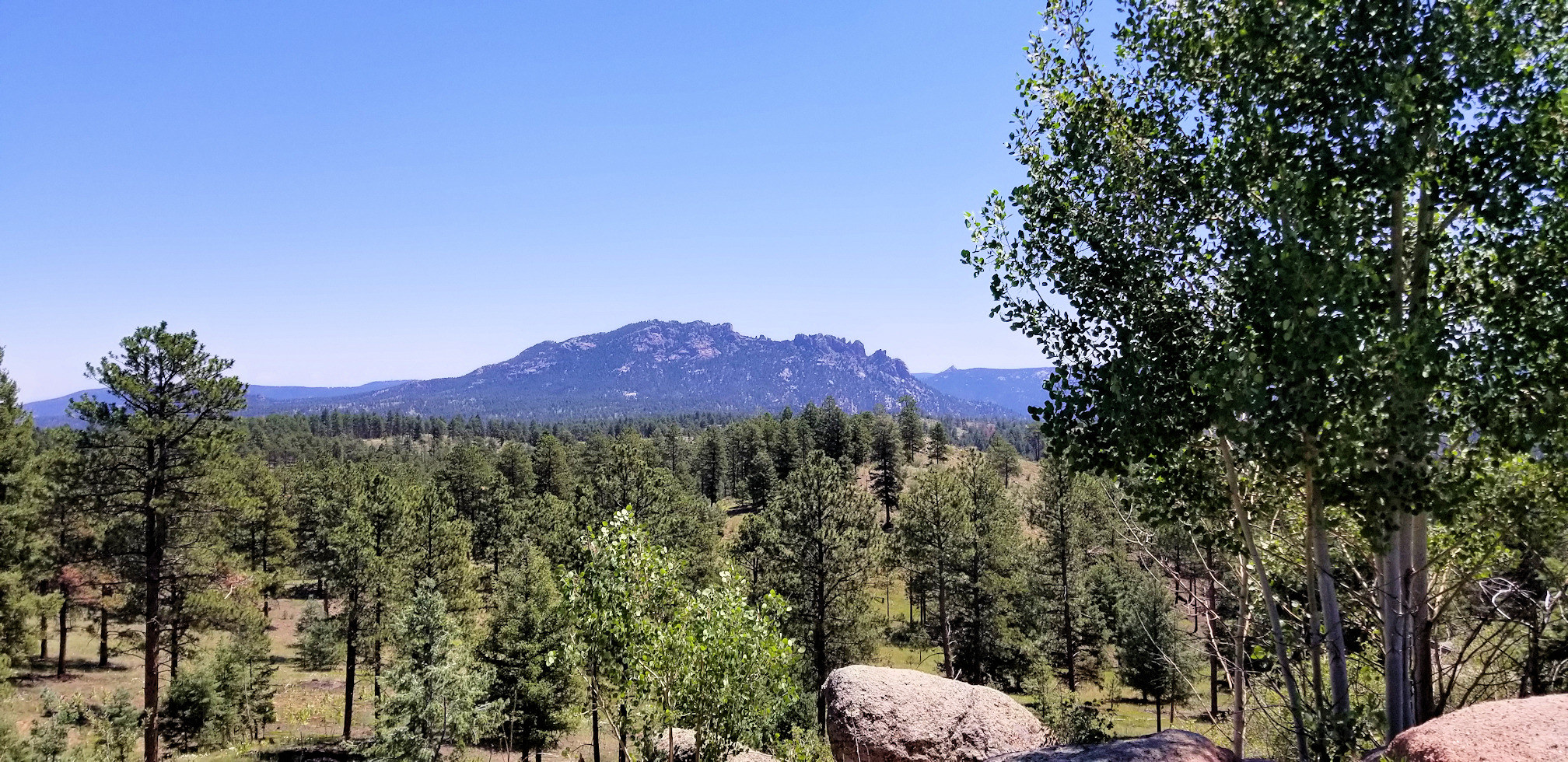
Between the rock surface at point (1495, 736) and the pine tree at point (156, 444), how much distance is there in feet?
91.7

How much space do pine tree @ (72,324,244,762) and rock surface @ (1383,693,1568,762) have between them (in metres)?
28.0

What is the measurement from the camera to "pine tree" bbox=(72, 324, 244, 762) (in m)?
20.9

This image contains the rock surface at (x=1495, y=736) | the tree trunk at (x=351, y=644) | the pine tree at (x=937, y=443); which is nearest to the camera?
the rock surface at (x=1495, y=736)

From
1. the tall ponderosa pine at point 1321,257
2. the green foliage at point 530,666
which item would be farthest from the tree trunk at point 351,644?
the tall ponderosa pine at point 1321,257

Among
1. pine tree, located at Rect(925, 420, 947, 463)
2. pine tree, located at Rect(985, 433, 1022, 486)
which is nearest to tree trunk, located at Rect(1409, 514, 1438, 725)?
→ pine tree, located at Rect(985, 433, 1022, 486)

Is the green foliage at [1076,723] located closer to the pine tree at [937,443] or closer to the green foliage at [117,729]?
the green foliage at [117,729]

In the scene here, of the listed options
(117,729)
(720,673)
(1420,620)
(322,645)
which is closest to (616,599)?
(720,673)

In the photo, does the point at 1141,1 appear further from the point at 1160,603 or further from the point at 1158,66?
the point at 1160,603

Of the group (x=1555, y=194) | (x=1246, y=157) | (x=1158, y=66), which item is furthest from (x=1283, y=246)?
(x=1158, y=66)

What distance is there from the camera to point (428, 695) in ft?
69.0

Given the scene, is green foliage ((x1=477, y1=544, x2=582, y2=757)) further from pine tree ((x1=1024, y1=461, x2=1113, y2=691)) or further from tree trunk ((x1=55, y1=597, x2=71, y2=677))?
pine tree ((x1=1024, y1=461, x2=1113, y2=691))

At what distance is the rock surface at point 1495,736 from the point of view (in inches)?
232

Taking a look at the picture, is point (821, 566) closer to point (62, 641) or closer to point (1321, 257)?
point (1321, 257)

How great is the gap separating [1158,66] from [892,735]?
13.1m
